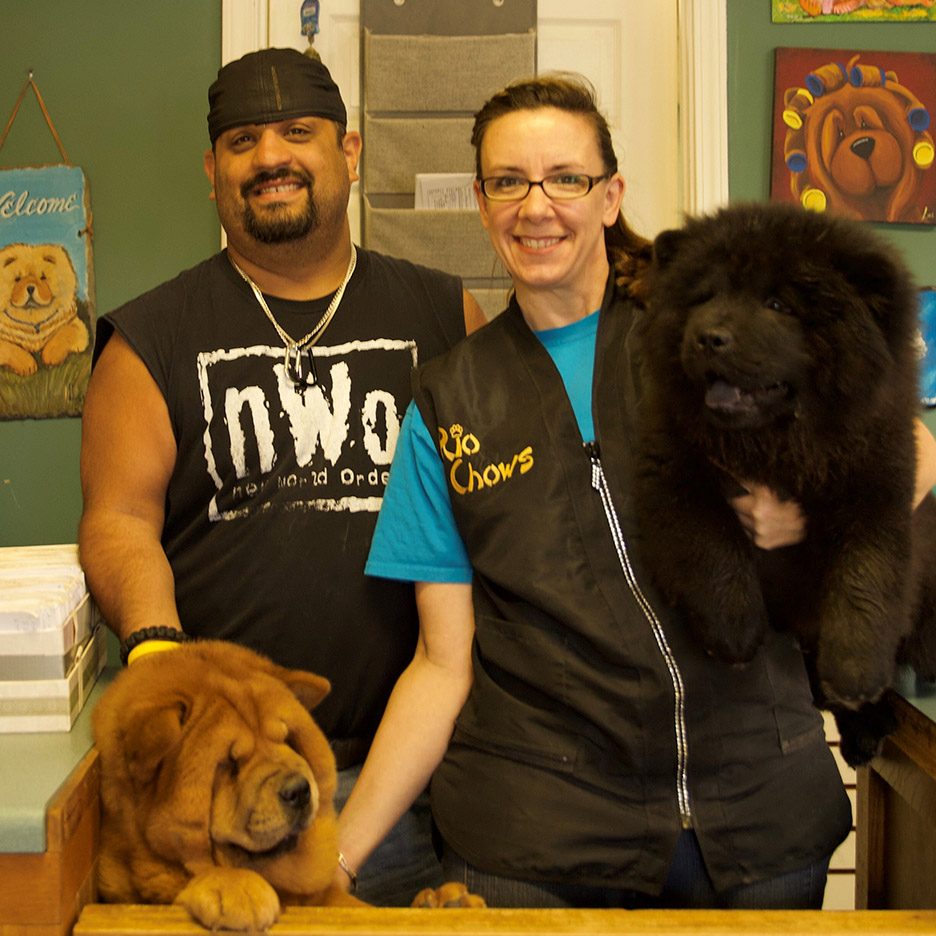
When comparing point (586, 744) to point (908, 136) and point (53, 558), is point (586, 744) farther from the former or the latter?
point (908, 136)

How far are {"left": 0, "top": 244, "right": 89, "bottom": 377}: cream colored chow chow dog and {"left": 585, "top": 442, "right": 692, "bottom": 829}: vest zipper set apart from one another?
8.08 ft

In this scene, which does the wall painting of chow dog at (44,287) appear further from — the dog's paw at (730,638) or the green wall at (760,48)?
the dog's paw at (730,638)

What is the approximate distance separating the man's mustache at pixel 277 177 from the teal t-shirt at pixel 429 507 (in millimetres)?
647

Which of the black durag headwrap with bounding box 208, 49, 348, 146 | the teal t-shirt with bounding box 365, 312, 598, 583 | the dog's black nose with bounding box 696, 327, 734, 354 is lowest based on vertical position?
the teal t-shirt with bounding box 365, 312, 598, 583

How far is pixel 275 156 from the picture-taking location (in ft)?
6.50

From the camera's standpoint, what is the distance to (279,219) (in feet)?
6.46

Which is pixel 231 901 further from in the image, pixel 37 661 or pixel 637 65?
pixel 637 65

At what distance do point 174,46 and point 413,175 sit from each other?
87 centimetres

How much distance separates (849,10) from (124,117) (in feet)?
7.67

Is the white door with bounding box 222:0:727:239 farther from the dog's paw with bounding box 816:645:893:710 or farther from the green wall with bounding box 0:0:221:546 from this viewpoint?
the dog's paw with bounding box 816:645:893:710

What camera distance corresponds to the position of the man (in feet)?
6.11

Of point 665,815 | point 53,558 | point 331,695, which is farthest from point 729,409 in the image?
point 53,558

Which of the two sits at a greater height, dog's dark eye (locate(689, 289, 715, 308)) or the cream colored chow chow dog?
the cream colored chow chow dog

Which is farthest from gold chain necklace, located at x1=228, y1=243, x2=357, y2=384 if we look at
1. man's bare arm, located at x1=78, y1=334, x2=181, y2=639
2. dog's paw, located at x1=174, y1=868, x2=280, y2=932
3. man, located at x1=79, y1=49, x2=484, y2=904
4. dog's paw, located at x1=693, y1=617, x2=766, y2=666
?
dog's paw, located at x1=174, y1=868, x2=280, y2=932
